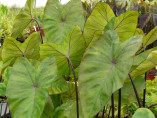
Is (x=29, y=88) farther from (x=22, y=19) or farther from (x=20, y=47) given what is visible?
(x=22, y=19)

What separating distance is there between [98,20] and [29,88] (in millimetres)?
282

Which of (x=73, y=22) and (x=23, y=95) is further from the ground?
(x=73, y=22)

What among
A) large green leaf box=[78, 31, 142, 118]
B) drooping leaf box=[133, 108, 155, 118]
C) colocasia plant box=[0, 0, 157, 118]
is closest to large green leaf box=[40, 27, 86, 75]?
colocasia plant box=[0, 0, 157, 118]

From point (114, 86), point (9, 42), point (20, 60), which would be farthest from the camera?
point (9, 42)

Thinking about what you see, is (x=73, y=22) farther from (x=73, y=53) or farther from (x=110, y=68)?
(x=110, y=68)

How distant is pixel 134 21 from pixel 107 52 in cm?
20

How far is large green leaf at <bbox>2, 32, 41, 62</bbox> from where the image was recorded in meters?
0.68

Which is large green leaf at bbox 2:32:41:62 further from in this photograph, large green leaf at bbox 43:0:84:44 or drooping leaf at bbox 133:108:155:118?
drooping leaf at bbox 133:108:155:118

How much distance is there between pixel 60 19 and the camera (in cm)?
73

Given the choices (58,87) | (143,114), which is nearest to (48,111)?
(58,87)

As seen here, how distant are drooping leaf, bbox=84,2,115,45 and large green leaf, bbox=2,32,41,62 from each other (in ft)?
0.63

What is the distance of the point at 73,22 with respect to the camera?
72 centimetres

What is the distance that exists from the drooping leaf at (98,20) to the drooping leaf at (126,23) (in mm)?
31

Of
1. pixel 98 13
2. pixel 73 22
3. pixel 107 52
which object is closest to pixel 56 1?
pixel 73 22
